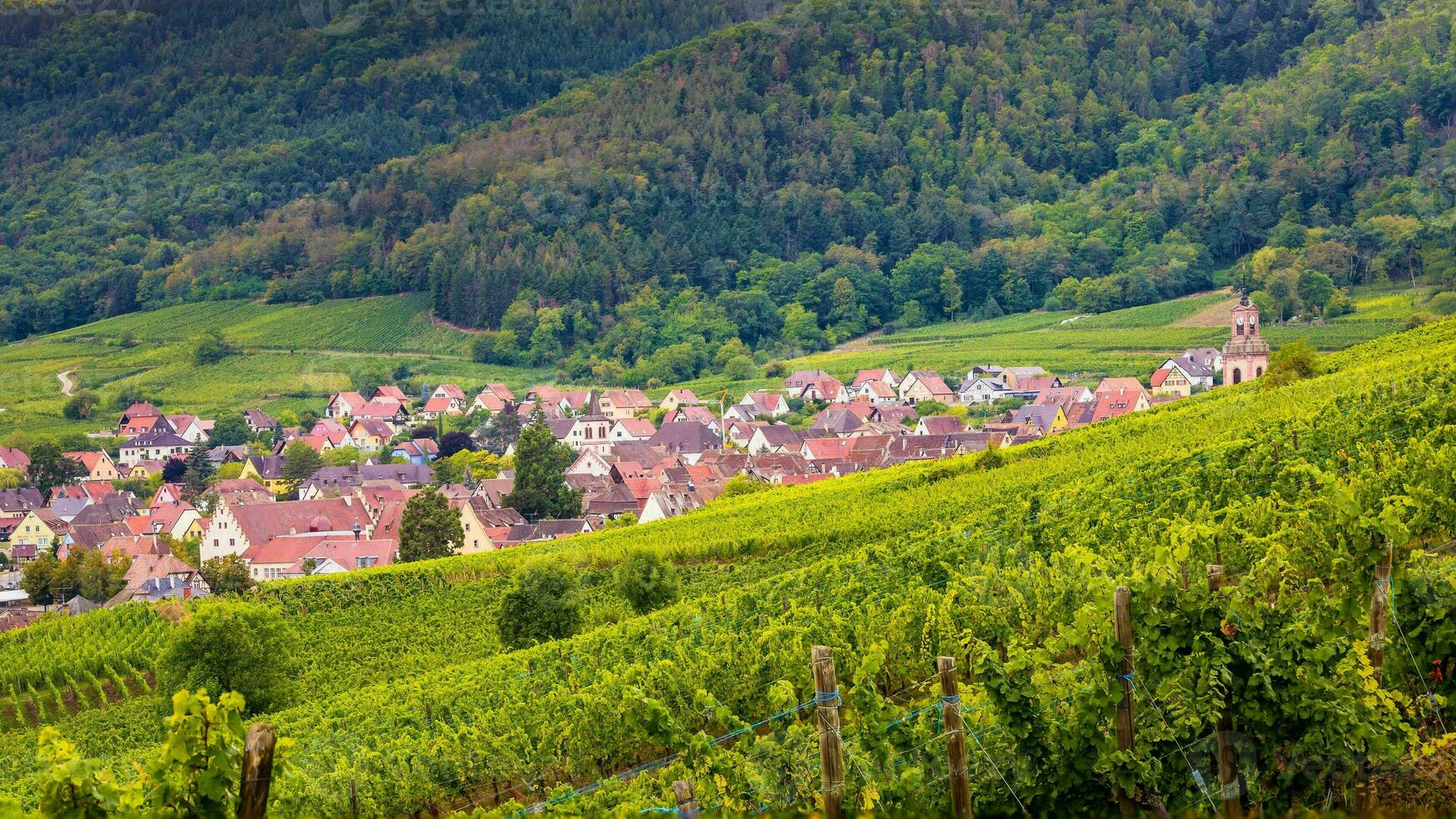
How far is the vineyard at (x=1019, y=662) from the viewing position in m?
7.61

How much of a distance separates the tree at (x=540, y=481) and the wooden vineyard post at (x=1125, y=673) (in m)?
50.5

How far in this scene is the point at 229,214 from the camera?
167 metres

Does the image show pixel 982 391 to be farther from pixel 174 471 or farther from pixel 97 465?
pixel 97 465

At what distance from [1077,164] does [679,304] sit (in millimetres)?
46985

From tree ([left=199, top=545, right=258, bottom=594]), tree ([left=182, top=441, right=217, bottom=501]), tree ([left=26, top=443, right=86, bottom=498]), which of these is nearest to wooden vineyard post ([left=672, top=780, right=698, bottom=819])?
tree ([left=199, top=545, right=258, bottom=594])

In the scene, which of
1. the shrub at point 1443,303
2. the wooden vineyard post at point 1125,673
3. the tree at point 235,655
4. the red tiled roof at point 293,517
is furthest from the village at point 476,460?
the wooden vineyard post at point 1125,673

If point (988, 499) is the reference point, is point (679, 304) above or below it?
below

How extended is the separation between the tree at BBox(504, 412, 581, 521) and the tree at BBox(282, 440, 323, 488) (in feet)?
78.2

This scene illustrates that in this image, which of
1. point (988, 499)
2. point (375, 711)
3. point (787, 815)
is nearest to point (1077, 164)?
point (988, 499)

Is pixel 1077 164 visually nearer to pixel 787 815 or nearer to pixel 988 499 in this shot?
pixel 988 499

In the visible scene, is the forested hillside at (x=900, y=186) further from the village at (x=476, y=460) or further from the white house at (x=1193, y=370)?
the village at (x=476, y=460)

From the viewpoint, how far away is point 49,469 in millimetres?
81438

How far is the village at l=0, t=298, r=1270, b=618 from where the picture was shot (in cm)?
5338

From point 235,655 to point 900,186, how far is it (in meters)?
118
